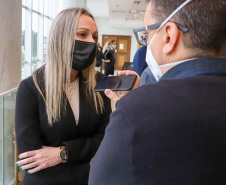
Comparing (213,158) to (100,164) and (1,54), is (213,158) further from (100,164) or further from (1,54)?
(1,54)

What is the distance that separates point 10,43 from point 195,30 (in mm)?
2540

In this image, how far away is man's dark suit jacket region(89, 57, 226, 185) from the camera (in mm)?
516

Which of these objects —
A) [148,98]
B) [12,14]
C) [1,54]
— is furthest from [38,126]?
[12,14]

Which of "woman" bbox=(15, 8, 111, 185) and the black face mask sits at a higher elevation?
the black face mask

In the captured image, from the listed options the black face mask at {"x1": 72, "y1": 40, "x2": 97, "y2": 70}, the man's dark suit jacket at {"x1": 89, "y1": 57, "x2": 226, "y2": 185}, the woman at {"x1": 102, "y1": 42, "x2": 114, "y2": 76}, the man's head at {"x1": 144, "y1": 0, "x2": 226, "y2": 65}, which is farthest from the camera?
the woman at {"x1": 102, "y1": 42, "x2": 114, "y2": 76}

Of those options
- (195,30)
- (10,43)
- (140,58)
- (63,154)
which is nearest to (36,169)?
(63,154)

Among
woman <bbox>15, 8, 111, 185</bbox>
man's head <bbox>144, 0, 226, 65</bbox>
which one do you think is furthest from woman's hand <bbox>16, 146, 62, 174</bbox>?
man's head <bbox>144, 0, 226, 65</bbox>

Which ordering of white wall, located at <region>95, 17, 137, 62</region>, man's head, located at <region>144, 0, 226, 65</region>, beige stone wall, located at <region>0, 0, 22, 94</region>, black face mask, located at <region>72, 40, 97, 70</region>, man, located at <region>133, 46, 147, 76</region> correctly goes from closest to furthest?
man's head, located at <region>144, 0, 226, 65</region>, black face mask, located at <region>72, 40, 97, 70</region>, man, located at <region>133, 46, 147, 76</region>, beige stone wall, located at <region>0, 0, 22, 94</region>, white wall, located at <region>95, 17, 137, 62</region>

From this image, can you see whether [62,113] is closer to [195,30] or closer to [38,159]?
[38,159]

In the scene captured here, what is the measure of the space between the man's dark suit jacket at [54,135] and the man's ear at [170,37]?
767mm

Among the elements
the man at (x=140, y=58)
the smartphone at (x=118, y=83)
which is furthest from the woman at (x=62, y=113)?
the man at (x=140, y=58)

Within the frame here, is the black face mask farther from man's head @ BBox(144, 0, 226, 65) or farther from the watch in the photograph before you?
man's head @ BBox(144, 0, 226, 65)

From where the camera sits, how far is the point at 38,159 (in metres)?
1.21

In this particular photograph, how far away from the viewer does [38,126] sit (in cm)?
128
